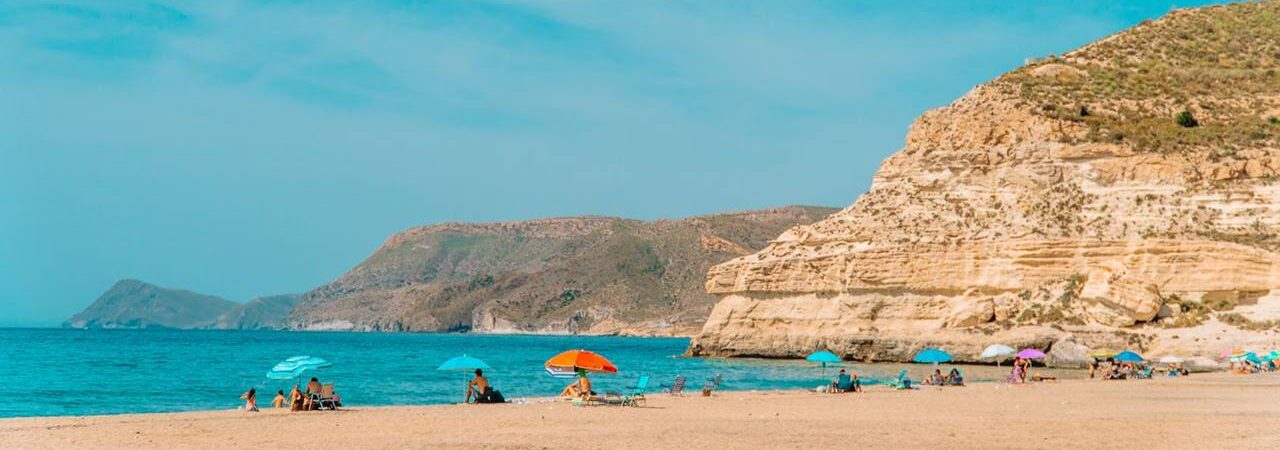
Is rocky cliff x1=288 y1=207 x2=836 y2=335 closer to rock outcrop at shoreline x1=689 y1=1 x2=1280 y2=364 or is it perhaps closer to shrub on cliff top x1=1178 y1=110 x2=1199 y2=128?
rock outcrop at shoreline x1=689 y1=1 x2=1280 y2=364

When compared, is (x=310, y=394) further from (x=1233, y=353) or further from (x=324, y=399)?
(x=1233, y=353)

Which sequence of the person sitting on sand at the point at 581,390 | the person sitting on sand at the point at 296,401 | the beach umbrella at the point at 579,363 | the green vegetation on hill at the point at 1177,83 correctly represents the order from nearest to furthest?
the person sitting on sand at the point at 296,401, the person sitting on sand at the point at 581,390, the beach umbrella at the point at 579,363, the green vegetation on hill at the point at 1177,83

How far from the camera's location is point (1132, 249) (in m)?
48.9

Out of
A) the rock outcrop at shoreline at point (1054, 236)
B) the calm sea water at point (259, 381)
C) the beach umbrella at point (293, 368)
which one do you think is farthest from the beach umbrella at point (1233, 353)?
the beach umbrella at point (293, 368)

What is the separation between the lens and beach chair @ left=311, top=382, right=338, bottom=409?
23578 millimetres

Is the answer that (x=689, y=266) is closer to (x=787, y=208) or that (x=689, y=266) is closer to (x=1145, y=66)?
(x=787, y=208)

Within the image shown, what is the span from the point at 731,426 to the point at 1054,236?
36.7 m

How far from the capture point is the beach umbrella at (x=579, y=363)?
25.5 meters

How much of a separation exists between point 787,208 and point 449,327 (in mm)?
55766

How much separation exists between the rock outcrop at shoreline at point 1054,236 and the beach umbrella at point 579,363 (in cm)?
2618

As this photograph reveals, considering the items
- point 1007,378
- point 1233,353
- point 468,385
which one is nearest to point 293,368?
point 468,385

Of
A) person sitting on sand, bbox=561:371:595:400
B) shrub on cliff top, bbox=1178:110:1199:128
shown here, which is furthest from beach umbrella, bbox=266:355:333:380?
shrub on cliff top, bbox=1178:110:1199:128

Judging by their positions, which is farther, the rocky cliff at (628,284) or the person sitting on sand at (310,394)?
the rocky cliff at (628,284)

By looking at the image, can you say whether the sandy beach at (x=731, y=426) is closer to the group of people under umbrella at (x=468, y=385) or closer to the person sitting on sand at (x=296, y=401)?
the person sitting on sand at (x=296, y=401)
